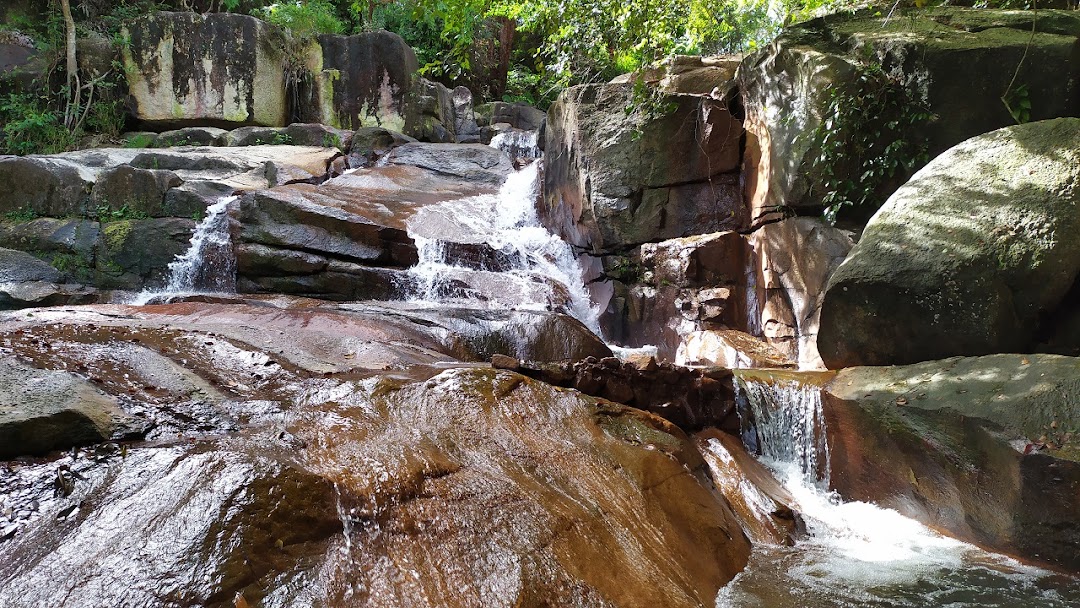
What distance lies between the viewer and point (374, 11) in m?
19.8

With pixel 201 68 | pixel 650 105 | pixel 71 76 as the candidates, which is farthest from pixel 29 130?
pixel 650 105

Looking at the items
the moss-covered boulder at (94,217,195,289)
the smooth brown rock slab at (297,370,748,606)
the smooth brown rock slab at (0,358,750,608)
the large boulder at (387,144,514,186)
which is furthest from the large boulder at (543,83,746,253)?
the moss-covered boulder at (94,217,195,289)

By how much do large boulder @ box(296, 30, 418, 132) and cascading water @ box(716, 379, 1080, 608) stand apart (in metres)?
14.1

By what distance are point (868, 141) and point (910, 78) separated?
28.3 inches

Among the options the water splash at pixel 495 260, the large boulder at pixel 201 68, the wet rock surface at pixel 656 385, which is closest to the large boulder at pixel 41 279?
the water splash at pixel 495 260

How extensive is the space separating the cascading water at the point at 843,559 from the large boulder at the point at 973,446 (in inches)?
5.2

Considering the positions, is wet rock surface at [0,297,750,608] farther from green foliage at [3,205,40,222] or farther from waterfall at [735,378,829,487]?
green foliage at [3,205,40,222]

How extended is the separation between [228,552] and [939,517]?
4193 mm

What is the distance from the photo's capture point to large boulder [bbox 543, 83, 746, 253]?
27.5 ft

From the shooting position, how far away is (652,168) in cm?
→ 865

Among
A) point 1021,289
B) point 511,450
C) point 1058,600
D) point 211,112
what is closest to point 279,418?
point 511,450

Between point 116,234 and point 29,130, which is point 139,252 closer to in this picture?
point 116,234

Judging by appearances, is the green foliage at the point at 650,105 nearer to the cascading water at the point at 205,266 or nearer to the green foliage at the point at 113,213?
the cascading water at the point at 205,266

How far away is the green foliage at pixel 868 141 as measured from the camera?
21.4ft
